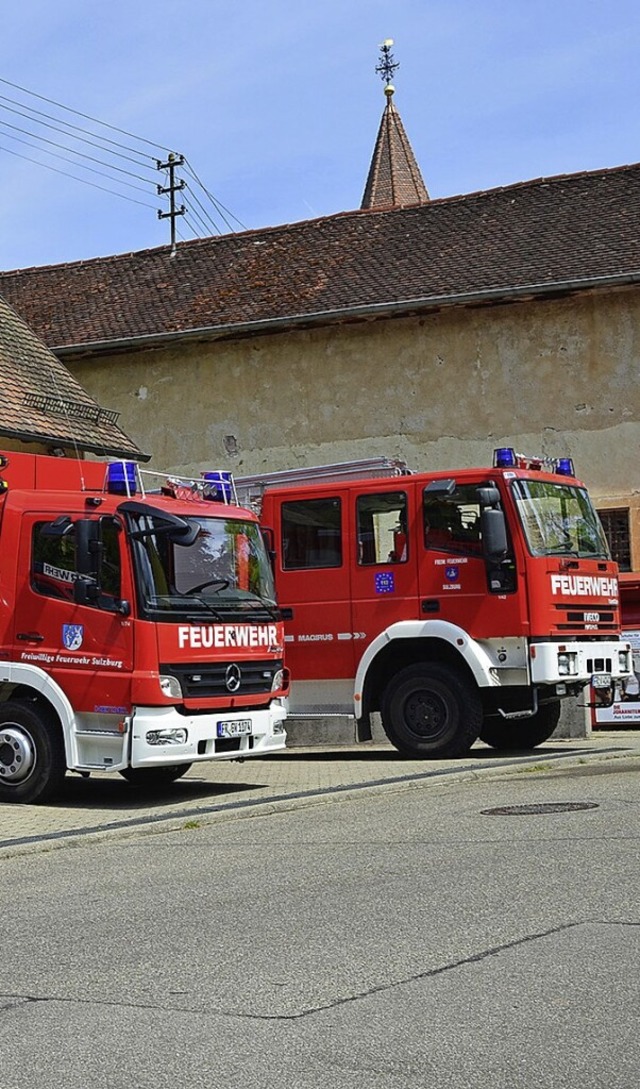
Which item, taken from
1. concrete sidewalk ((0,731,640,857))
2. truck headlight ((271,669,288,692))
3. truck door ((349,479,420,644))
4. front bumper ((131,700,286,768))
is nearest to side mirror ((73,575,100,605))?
front bumper ((131,700,286,768))

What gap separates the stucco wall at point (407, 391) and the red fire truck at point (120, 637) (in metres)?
14.4

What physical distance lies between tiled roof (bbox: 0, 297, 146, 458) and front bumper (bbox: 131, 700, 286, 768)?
350 inches

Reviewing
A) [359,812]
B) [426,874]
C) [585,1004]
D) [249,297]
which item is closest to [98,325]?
[249,297]

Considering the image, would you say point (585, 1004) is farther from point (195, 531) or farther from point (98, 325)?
point (98, 325)

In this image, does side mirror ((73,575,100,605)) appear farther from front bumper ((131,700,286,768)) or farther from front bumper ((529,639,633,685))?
front bumper ((529,639,633,685))

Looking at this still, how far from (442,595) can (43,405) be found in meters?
9.55

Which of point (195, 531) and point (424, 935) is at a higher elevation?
point (195, 531)

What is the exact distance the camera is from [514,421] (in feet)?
89.2

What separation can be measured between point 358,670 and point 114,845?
617cm

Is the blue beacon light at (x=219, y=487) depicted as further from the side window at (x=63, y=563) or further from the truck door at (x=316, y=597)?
the truck door at (x=316, y=597)

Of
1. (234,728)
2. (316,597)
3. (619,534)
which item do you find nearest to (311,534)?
(316,597)

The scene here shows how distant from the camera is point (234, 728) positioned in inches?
509

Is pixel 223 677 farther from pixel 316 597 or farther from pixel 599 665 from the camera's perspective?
pixel 599 665

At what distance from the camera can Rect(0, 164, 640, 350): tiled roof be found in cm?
2728
